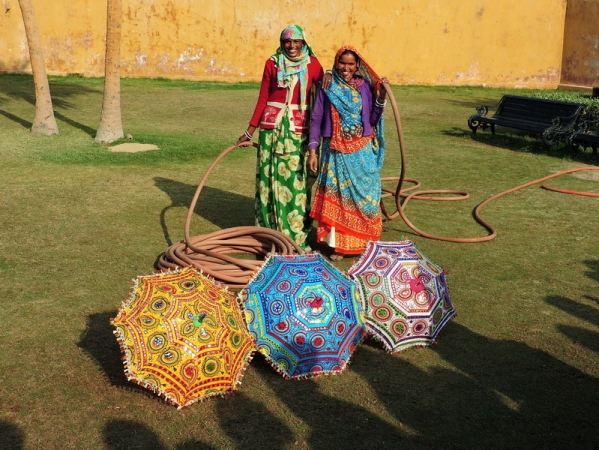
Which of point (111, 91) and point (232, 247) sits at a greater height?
point (111, 91)

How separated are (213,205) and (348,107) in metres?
2.29

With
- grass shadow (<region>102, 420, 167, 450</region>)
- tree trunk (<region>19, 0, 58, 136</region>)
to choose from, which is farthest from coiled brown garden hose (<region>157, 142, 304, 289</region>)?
tree trunk (<region>19, 0, 58, 136</region>)

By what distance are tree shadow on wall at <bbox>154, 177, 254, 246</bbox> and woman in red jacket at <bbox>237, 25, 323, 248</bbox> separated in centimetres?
94

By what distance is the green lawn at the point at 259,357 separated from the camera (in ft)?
12.1

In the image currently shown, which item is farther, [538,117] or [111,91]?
[538,117]

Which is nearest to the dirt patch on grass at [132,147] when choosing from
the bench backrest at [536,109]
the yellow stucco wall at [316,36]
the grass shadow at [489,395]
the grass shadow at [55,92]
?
the grass shadow at [55,92]

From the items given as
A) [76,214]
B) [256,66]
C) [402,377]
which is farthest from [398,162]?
[256,66]

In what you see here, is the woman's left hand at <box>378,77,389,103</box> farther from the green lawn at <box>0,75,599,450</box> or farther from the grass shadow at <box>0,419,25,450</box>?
the grass shadow at <box>0,419,25,450</box>

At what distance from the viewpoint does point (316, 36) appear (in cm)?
2020

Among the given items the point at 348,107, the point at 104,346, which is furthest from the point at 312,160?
the point at 104,346

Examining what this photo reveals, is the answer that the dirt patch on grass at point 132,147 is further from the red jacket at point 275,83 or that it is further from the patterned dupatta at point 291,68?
the patterned dupatta at point 291,68

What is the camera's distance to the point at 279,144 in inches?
241

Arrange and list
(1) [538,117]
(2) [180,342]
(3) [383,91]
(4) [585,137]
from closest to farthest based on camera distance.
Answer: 1. (2) [180,342]
2. (3) [383,91]
3. (4) [585,137]
4. (1) [538,117]

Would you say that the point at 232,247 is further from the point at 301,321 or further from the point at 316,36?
the point at 316,36
